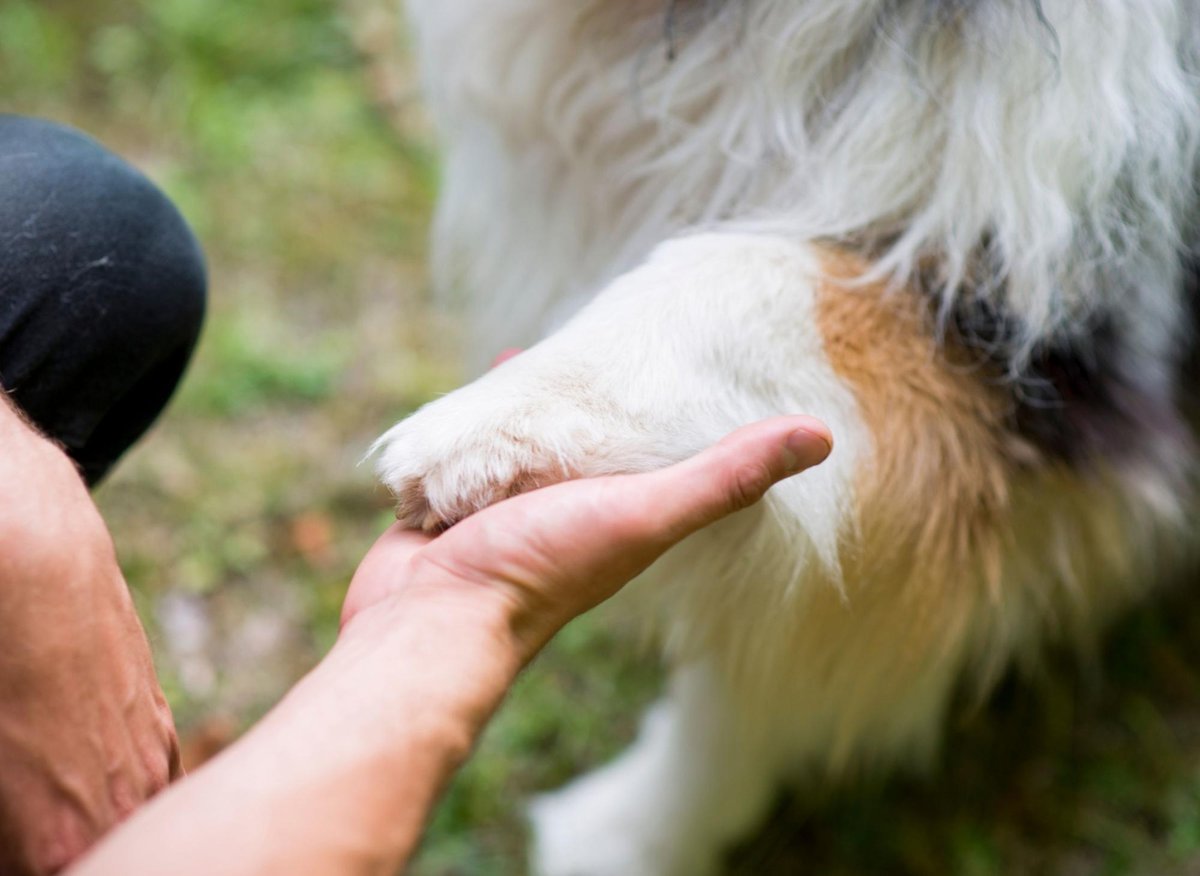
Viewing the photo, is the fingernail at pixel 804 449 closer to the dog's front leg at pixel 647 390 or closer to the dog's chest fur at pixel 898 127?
the dog's front leg at pixel 647 390

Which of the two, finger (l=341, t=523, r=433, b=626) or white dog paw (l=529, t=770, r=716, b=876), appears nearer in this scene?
finger (l=341, t=523, r=433, b=626)

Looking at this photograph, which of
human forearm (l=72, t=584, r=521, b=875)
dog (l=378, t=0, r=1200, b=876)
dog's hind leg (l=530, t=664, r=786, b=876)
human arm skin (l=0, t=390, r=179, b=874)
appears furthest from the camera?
dog's hind leg (l=530, t=664, r=786, b=876)

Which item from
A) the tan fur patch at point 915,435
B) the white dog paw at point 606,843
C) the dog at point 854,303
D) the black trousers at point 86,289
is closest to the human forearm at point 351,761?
the dog at point 854,303

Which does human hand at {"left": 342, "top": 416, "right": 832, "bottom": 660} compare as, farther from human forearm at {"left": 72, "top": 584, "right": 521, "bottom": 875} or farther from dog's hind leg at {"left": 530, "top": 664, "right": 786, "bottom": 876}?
dog's hind leg at {"left": 530, "top": 664, "right": 786, "bottom": 876}

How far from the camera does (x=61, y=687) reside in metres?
0.67

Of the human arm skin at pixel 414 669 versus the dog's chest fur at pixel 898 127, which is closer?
the human arm skin at pixel 414 669

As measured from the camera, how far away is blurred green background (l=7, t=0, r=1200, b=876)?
4.74 ft

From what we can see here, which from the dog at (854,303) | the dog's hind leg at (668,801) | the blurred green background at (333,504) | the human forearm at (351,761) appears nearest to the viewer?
the human forearm at (351,761)

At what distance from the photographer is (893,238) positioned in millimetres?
905

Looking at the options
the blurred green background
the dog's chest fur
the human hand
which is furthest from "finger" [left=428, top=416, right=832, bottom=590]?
the blurred green background

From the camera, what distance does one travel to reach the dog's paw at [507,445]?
28.2 inches

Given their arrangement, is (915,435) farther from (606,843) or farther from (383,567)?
(606,843)

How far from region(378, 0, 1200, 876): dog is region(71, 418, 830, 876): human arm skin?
52 mm

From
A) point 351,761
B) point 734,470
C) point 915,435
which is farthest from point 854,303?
point 351,761
